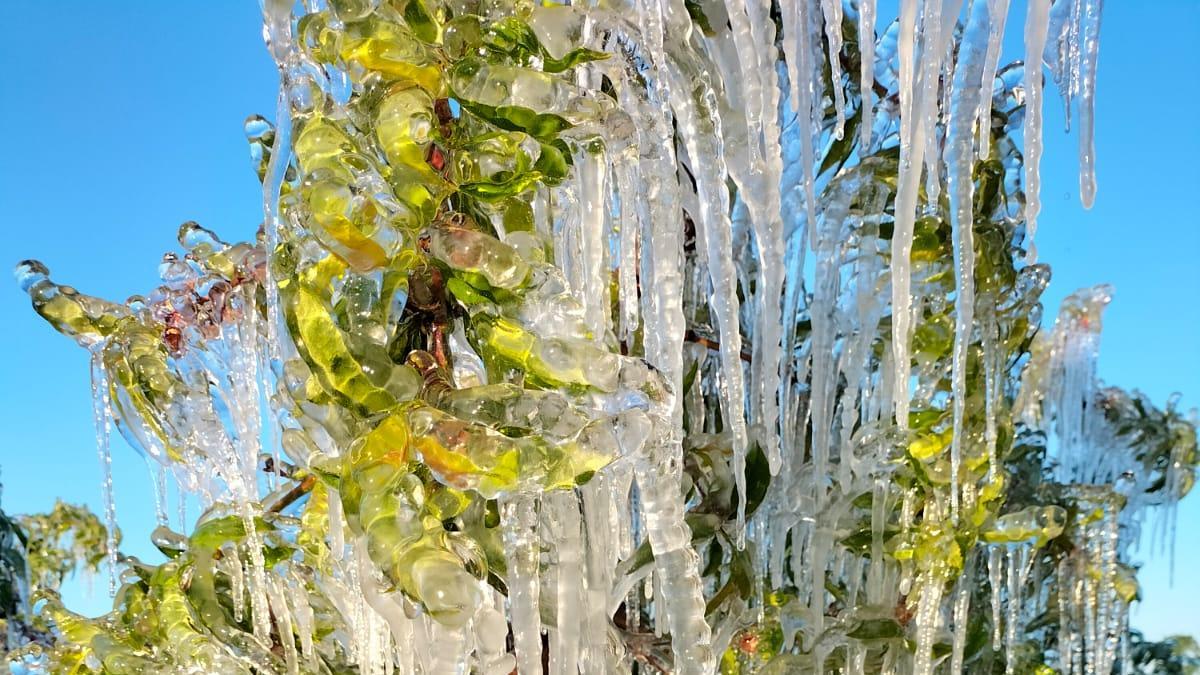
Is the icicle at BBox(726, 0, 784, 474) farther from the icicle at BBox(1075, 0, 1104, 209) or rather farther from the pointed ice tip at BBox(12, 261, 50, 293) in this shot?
the pointed ice tip at BBox(12, 261, 50, 293)

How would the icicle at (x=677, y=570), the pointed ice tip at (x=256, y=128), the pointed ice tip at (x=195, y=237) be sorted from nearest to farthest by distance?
the icicle at (x=677, y=570) → the pointed ice tip at (x=256, y=128) → the pointed ice tip at (x=195, y=237)

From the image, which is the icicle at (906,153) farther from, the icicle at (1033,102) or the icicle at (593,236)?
the icicle at (593,236)

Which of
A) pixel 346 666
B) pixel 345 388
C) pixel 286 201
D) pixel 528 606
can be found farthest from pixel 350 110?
pixel 346 666

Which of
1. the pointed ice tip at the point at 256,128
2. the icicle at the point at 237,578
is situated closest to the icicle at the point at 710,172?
the pointed ice tip at the point at 256,128

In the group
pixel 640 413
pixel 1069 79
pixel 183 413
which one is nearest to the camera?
pixel 640 413

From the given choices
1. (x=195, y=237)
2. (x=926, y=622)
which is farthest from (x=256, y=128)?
(x=926, y=622)

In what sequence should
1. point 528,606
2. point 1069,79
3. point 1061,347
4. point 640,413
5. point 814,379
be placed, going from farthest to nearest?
point 1061,347 < point 814,379 < point 1069,79 < point 528,606 < point 640,413

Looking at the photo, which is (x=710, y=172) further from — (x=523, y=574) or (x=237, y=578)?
(x=237, y=578)

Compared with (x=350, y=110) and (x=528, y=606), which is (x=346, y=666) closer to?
(x=528, y=606)
